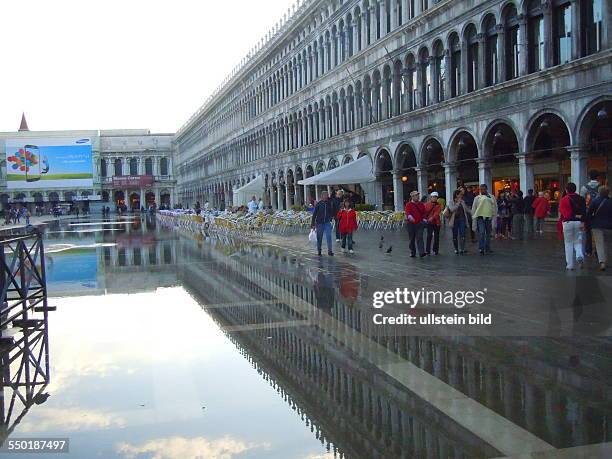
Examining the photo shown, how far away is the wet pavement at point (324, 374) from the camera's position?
182 inches

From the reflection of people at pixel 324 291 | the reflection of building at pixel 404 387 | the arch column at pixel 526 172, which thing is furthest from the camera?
the arch column at pixel 526 172

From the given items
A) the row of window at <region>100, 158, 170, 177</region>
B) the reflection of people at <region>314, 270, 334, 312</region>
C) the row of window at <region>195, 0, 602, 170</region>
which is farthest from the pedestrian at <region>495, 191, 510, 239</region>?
the row of window at <region>100, 158, 170, 177</region>

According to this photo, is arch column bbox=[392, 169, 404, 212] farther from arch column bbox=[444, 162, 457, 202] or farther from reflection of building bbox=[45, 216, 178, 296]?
reflection of building bbox=[45, 216, 178, 296]

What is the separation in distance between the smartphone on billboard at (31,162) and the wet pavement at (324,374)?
95.6 m

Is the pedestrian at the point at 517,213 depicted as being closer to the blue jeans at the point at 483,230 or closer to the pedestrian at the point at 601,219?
the blue jeans at the point at 483,230

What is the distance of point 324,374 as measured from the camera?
621 cm

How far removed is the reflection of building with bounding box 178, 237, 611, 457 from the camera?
4602 mm

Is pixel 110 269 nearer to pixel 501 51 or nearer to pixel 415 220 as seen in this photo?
pixel 415 220

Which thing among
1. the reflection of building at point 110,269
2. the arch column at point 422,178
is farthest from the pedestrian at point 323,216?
the arch column at point 422,178

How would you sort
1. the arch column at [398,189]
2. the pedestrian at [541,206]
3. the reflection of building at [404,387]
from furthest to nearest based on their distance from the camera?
the arch column at [398,189]
the pedestrian at [541,206]
the reflection of building at [404,387]

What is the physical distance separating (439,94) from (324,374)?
25174 mm

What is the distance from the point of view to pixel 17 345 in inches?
303

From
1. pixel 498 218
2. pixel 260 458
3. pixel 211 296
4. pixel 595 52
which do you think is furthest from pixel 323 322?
pixel 595 52

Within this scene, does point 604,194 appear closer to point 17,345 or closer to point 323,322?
point 323,322
